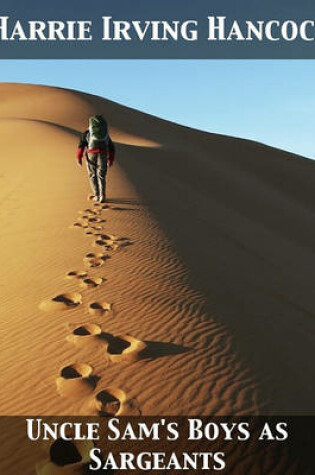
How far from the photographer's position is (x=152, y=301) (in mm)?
5031

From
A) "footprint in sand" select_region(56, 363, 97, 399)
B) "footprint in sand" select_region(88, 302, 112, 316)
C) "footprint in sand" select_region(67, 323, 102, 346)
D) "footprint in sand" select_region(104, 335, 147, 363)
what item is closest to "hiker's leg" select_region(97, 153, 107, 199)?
"footprint in sand" select_region(88, 302, 112, 316)

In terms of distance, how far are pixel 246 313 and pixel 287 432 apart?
2065mm

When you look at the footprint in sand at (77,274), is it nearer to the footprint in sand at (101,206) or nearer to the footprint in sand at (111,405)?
the footprint in sand at (111,405)

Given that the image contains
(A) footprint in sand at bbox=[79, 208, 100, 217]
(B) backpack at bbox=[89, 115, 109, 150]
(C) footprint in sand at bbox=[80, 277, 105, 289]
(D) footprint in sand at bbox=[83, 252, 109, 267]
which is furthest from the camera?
(B) backpack at bbox=[89, 115, 109, 150]

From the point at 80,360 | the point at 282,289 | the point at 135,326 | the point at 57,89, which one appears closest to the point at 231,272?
the point at 282,289

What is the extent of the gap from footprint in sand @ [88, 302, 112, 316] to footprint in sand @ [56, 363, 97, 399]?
40.3 inches

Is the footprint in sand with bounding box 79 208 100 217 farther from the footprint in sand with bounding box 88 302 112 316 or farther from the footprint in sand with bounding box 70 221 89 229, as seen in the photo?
the footprint in sand with bounding box 88 302 112 316

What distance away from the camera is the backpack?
941 centimetres

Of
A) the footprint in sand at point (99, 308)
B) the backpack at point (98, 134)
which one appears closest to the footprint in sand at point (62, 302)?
the footprint in sand at point (99, 308)

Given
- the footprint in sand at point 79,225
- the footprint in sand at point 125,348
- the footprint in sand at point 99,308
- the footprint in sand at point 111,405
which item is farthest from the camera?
the footprint in sand at point 79,225

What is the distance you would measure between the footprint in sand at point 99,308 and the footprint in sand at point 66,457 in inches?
72.6

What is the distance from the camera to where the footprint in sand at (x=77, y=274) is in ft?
19.1

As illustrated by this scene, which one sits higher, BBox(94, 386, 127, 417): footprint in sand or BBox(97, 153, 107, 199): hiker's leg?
BBox(97, 153, 107, 199): hiker's leg

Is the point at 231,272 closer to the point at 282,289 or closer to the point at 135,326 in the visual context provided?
the point at 282,289
